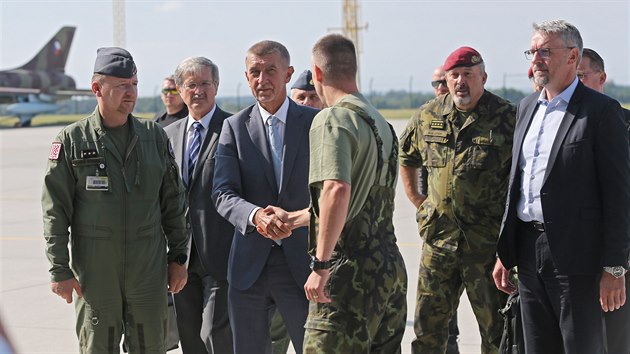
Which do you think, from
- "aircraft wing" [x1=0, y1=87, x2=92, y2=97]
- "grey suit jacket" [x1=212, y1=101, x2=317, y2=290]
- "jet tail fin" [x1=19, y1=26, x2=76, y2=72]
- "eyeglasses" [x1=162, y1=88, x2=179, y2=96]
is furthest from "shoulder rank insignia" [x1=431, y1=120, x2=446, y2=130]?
"jet tail fin" [x1=19, y1=26, x2=76, y2=72]

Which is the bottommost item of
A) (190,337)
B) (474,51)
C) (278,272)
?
(190,337)

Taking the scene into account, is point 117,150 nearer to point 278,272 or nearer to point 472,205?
point 278,272

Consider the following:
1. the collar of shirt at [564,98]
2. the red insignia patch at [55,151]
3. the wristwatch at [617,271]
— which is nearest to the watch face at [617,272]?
the wristwatch at [617,271]

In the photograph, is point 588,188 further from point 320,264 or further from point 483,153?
point 320,264

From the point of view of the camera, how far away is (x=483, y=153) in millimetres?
5004

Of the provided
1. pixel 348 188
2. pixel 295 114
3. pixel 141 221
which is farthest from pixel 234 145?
pixel 348 188

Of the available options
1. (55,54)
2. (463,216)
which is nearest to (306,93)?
(463,216)

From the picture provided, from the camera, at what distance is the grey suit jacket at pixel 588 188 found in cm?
395

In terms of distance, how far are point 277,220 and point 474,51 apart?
5.76 ft

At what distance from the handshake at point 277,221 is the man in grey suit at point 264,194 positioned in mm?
68

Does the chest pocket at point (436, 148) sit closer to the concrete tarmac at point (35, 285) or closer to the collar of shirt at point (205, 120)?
the collar of shirt at point (205, 120)

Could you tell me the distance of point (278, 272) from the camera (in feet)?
14.9

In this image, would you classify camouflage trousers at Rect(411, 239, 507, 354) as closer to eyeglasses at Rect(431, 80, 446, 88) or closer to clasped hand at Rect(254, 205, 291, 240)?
clasped hand at Rect(254, 205, 291, 240)

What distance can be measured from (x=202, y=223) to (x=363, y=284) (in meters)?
1.60
